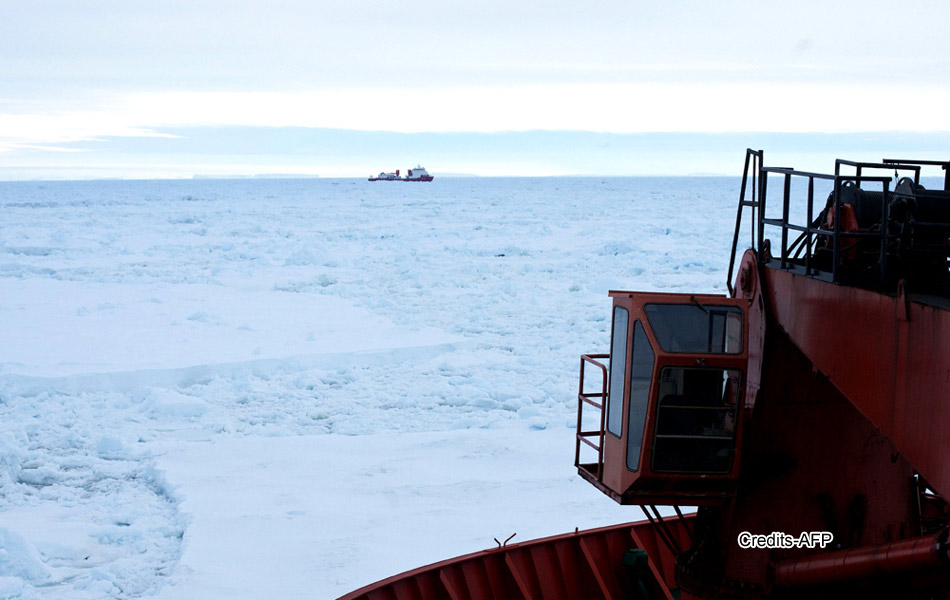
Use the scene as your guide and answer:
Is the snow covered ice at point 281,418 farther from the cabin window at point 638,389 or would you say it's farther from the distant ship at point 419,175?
the distant ship at point 419,175

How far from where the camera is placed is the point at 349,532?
9164 millimetres

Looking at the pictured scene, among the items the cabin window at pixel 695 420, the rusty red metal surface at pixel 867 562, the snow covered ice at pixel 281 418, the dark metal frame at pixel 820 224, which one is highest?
the dark metal frame at pixel 820 224

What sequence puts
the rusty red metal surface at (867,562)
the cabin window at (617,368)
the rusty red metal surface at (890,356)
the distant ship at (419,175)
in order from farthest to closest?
1. the distant ship at (419,175)
2. the cabin window at (617,368)
3. the rusty red metal surface at (867,562)
4. the rusty red metal surface at (890,356)

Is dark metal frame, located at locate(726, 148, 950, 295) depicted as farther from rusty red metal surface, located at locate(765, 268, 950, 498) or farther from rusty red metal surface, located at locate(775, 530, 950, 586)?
rusty red metal surface, located at locate(775, 530, 950, 586)

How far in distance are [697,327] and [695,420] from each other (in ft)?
Answer: 1.57

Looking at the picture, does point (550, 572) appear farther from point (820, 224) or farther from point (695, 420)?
point (820, 224)

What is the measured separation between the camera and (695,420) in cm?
488

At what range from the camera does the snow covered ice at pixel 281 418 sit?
870 cm

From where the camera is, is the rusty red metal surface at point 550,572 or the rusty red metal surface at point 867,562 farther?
the rusty red metal surface at point 550,572

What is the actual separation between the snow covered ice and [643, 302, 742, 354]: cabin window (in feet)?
14.3

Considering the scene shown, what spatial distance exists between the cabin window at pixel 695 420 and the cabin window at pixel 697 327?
12 centimetres

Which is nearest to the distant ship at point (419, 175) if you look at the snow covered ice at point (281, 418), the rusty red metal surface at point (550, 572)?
the snow covered ice at point (281, 418)

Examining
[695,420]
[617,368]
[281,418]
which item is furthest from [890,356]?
[281,418]

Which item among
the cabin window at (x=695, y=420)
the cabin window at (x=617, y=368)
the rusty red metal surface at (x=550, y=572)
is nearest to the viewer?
the cabin window at (x=695, y=420)
